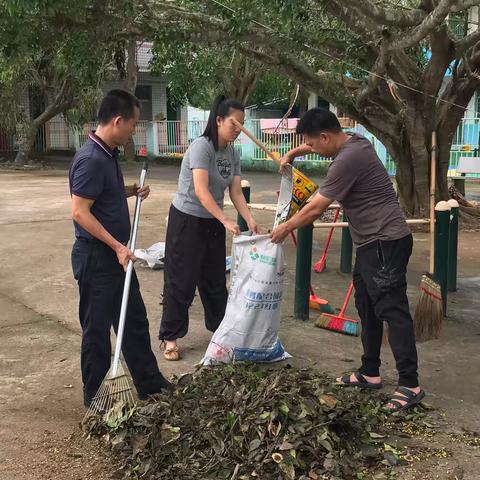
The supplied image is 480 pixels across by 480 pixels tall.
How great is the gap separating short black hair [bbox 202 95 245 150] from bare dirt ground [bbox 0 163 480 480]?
151 cm

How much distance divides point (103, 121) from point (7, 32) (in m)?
2.08

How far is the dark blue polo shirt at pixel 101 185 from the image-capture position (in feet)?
10.7

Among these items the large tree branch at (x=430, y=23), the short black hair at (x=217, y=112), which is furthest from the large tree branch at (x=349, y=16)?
→ the short black hair at (x=217, y=112)

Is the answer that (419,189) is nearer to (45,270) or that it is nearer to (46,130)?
(45,270)

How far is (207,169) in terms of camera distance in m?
4.21

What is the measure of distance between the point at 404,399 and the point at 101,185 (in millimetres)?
2016

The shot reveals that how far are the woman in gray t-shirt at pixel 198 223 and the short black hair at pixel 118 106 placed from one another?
2.86 feet

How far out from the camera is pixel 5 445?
10.7 ft

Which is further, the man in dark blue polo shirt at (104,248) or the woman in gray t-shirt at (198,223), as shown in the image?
the woman in gray t-shirt at (198,223)

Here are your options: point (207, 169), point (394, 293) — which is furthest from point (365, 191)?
point (207, 169)

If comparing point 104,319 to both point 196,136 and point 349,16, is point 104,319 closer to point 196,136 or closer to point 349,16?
point 349,16

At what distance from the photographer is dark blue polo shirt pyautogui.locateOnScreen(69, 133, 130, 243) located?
327 centimetres

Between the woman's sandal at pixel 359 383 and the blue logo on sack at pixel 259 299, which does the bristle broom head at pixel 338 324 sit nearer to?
the woman's sandal at pixel 359 383

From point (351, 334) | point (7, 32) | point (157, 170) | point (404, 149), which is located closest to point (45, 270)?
point (7, 32)
